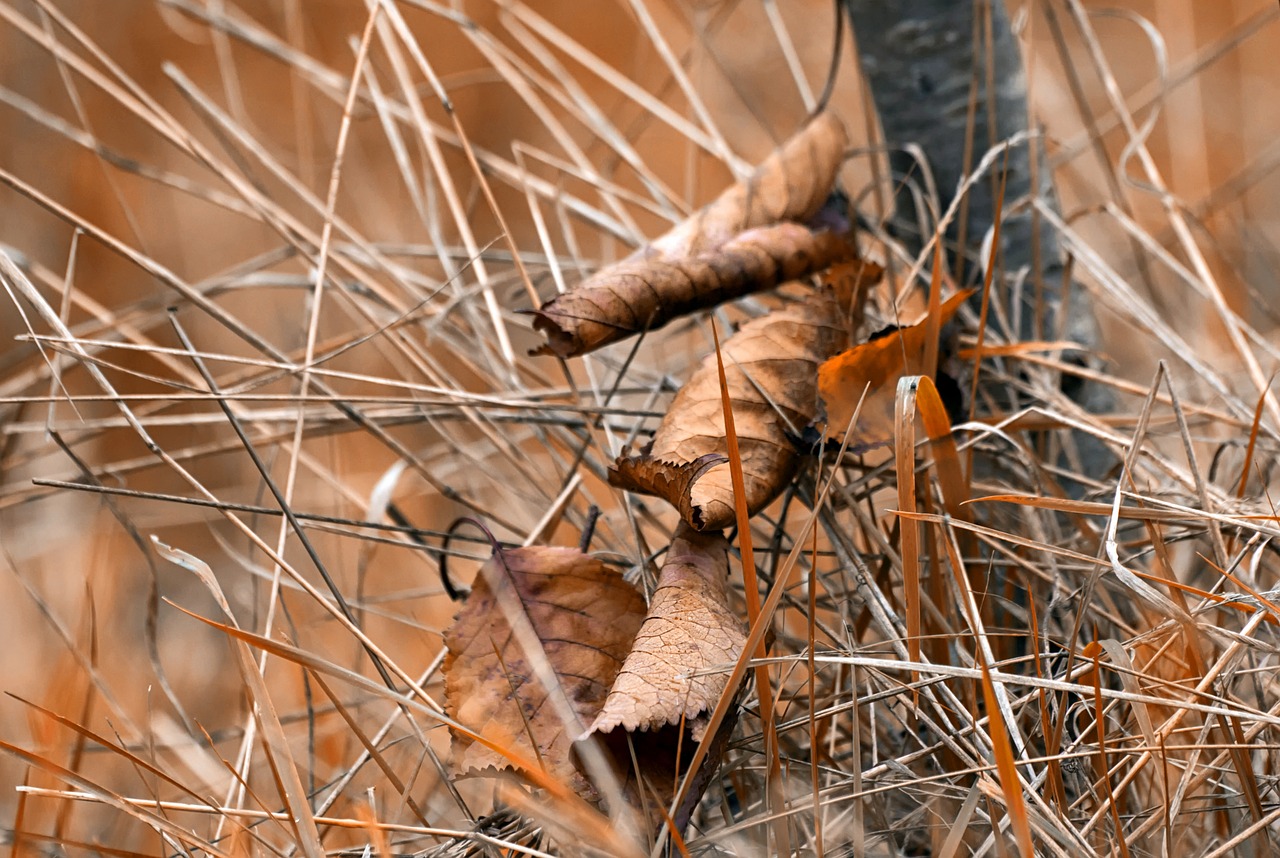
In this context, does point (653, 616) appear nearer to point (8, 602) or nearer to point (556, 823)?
point (556, 823)

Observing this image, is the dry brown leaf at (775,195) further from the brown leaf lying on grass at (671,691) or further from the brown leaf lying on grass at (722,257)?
the brown leaf lying on grass at (671,691)

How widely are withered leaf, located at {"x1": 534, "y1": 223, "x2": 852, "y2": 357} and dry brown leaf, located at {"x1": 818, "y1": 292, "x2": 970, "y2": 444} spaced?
0.12m

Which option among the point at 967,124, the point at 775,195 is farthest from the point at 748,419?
the point at 967,124

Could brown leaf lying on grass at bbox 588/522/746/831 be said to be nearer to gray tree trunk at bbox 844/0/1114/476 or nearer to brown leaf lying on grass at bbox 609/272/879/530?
brown leaf lying on grass at bbox 609/272/879/530

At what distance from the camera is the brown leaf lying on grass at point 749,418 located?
1.81 feet

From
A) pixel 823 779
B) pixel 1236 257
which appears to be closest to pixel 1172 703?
pixel 823 779

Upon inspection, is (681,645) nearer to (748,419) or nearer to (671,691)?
(671,691)

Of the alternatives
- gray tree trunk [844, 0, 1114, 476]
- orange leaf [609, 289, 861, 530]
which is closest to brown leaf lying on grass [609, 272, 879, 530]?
orange leaf [609, 289, 861, 530]

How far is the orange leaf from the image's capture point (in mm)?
551

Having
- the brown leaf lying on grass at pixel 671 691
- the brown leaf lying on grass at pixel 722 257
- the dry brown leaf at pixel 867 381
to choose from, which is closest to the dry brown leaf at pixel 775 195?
the brown leaf lying on grass at pixel 722 257

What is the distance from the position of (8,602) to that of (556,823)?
182 centimetres

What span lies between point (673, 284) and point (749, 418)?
0.12 m

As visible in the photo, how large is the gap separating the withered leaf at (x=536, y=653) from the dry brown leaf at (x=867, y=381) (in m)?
0.18

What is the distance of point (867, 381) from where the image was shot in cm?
62
